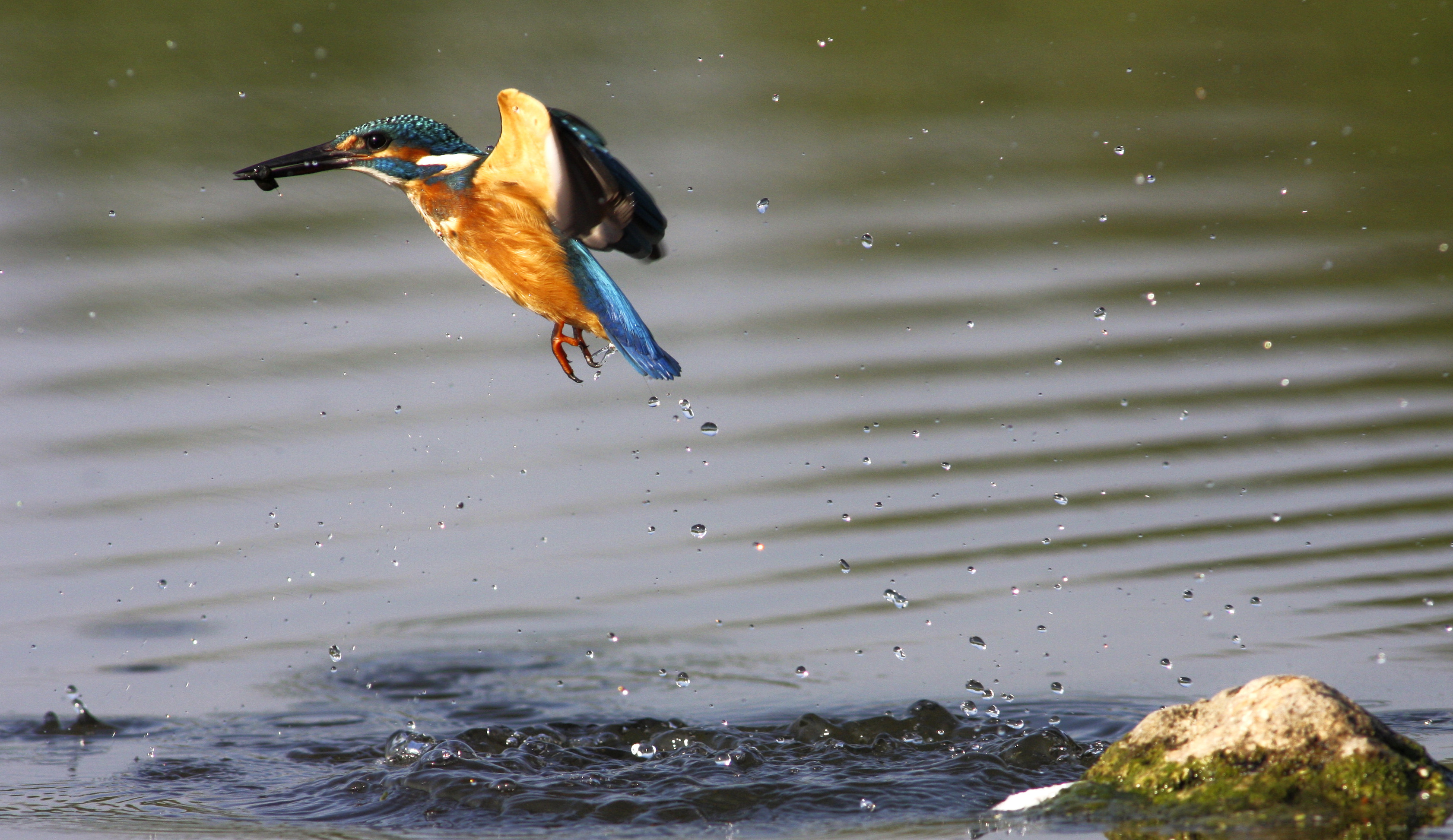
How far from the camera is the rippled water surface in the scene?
3.78m

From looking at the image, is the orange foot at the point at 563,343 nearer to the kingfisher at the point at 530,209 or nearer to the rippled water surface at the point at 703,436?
the kingfisher at the point at 530,209

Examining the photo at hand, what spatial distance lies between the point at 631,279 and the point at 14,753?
2.95m

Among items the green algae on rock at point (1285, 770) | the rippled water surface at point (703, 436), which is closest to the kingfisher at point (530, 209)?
the rippled water surface at point (703, 436)

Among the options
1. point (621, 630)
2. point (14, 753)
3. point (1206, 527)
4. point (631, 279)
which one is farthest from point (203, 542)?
point (1206, 527)

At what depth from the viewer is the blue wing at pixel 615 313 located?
284 cm

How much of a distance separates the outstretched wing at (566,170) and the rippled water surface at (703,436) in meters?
1.24

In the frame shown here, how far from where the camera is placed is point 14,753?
12.2ft

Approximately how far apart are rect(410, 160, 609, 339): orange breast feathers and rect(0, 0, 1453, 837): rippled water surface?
1067 mm

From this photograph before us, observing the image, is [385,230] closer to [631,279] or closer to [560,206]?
[631,279]

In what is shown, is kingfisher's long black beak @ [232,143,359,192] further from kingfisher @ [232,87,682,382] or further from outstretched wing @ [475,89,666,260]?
outstretched wing @ [475,89,666,260]

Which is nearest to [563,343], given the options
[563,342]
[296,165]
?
[563,342]

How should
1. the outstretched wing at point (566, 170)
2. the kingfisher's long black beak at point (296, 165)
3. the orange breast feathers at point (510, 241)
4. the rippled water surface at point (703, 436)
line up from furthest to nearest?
the rippled water surface at point (703, 436) → the orange breast feathers at point (510, 241) → the kingfisher's long black beak at point (296, 165) → the outstretched wing at point (566, 170)

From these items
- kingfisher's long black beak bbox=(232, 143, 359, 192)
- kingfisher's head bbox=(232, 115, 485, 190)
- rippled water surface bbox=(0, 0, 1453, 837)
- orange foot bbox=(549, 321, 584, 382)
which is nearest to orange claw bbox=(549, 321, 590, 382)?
orange foot bbox=(549, 321, 584, 382)

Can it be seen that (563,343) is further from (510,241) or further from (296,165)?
(296,165)
